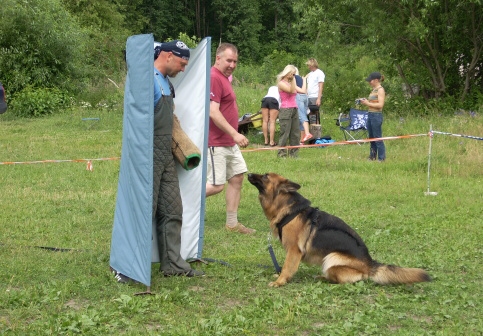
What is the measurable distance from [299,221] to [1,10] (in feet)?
62.0

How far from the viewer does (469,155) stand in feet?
42.7

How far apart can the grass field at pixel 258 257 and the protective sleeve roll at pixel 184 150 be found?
108 centimetres

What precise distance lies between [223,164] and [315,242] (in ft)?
7.51

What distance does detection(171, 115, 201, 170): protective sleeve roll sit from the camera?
597 centimetres

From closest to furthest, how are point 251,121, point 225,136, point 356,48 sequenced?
point 225,136 → point 251,121 → point 356,48

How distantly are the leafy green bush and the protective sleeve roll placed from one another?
15875 mm

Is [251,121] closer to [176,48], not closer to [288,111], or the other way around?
[288,111]

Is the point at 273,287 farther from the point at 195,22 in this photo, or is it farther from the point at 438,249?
the point at 195,22

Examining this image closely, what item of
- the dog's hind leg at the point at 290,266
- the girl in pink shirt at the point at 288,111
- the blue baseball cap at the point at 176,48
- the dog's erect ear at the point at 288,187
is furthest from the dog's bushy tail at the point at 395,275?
the girl in pink shirt at the point at 288,111

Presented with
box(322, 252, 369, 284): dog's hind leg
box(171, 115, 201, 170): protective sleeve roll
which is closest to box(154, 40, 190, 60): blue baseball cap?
box(171, 115, 201, 170): protective sleeve roll

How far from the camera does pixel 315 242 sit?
587 centimetres

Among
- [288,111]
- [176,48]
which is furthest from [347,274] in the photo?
[288,111]

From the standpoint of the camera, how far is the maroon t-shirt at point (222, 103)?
296 inches

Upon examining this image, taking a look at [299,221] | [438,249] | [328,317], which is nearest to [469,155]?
[438,249]
